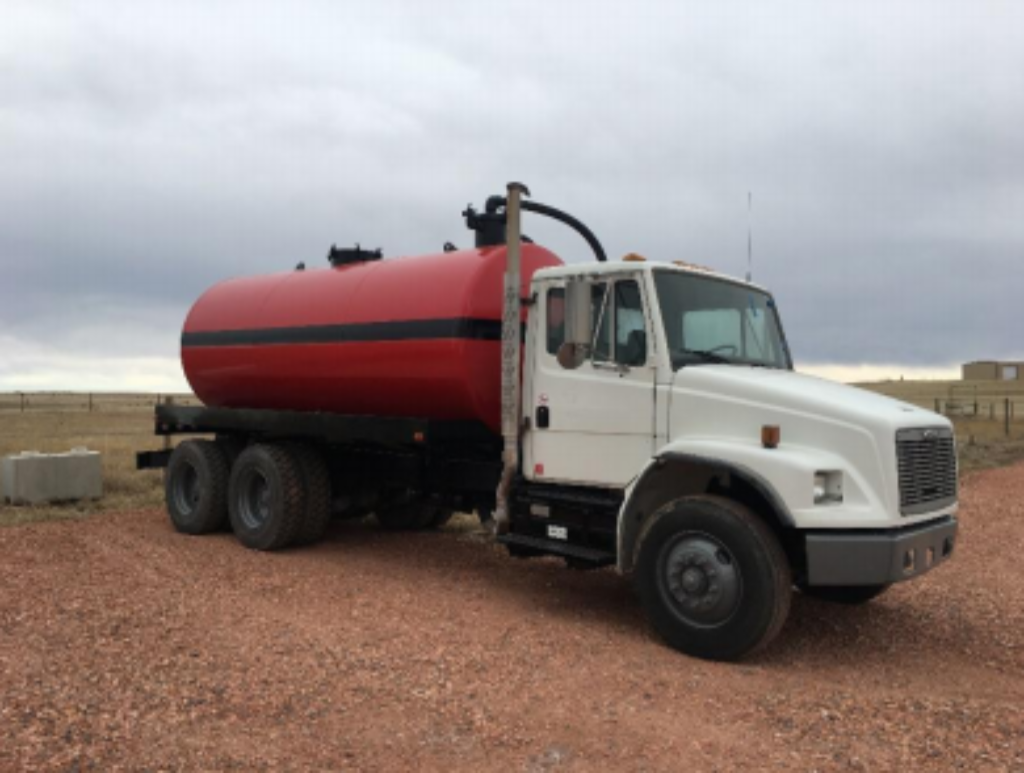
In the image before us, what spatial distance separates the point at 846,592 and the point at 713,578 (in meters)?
1.93

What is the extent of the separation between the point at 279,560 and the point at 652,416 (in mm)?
4503

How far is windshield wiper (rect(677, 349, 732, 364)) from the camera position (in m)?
6.65

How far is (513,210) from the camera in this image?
7426mm

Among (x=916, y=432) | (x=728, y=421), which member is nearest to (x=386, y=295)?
(x=728, y=421)

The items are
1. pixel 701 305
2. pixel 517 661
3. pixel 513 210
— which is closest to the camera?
pixel 517 661

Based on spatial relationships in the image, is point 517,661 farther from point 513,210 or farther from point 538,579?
point 513,210

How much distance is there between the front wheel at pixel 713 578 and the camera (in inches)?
225

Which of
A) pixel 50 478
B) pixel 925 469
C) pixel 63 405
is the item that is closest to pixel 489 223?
pixel 925 469

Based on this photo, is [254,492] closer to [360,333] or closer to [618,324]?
[360,333]

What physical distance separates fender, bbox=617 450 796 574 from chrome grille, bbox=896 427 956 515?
803 mm

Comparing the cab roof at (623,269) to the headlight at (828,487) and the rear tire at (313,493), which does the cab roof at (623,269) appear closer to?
the headlight at (828,487)

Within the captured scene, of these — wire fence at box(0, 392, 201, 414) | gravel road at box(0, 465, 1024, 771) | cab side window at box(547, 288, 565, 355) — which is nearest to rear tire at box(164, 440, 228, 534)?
gravel road at box(0, 465, 1024, 771)

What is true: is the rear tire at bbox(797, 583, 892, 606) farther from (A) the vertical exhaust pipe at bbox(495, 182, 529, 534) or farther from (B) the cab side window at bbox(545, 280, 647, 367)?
(A) the vertical exhaust pipe at bbox(495, 182, 529, 534)

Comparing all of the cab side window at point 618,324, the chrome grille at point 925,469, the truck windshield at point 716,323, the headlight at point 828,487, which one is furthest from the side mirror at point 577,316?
the chrome grille at point 925,469
